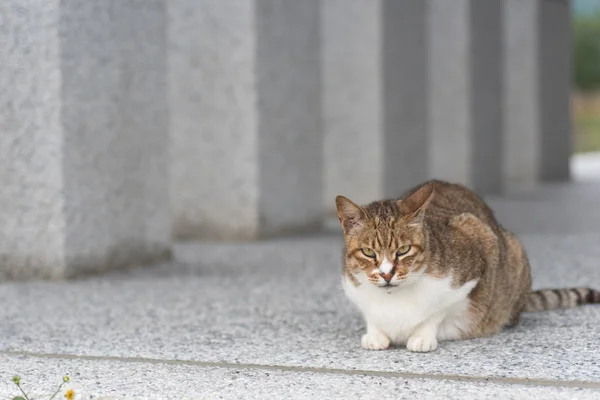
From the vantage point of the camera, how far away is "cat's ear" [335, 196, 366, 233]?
12.2 feet

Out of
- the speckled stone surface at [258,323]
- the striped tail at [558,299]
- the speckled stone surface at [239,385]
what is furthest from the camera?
the striped tail at [558,299]

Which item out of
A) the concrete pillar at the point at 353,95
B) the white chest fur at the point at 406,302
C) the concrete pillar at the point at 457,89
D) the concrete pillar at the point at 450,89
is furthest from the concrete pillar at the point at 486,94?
the white chest fur at the point at 406,302

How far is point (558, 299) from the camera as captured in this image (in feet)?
14.9

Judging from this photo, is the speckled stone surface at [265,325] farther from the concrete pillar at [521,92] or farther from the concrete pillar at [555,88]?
the concrete pillar at [555,88]

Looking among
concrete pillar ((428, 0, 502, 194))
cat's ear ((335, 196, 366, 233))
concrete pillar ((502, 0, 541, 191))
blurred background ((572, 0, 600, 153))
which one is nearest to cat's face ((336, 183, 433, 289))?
cat's ear ((335, 196, 366, 233))

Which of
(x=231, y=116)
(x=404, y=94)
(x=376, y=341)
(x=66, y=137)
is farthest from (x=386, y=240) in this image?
(x=404, y=94)

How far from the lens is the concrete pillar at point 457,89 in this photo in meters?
11.9

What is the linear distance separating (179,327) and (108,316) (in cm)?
47

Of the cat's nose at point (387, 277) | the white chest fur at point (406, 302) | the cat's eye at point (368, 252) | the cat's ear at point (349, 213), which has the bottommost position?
the white chest fur at point (406, 302)

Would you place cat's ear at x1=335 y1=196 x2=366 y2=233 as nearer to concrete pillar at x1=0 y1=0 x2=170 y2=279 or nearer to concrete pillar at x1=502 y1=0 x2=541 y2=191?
concrete pillar at x1=0 y1=0 x2=170 y2=279

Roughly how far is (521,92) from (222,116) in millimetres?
7892

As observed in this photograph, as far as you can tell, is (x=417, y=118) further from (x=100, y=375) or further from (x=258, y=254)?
(x=100, y=375)

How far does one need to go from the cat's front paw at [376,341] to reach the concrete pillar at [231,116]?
13.8 feet

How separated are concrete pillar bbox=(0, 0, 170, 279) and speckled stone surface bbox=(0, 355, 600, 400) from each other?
7.41ft
